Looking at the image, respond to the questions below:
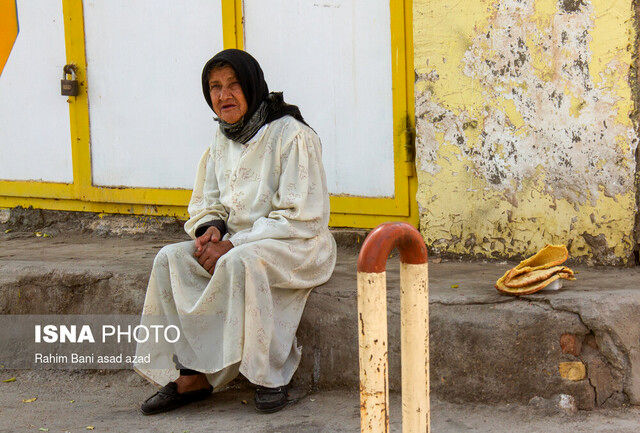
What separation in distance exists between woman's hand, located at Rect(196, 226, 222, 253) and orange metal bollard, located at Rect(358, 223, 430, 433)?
1602mm

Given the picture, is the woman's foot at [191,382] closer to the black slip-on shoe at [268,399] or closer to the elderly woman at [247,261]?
the elderly woman at [247,261]

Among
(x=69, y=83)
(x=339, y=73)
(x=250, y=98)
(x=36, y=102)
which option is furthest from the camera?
(x=36, y=102)

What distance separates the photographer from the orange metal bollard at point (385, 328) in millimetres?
2412

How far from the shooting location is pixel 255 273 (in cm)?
383

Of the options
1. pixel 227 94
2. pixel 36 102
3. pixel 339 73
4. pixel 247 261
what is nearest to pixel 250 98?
pixel 227 94

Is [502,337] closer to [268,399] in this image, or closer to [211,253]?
[268,399]

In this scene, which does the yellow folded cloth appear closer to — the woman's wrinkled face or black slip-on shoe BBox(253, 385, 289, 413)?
black slip-on shoe BBox(253, 385, 289, 413)

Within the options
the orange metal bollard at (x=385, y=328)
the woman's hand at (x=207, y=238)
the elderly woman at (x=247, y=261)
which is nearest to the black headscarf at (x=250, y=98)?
the elderly woman at (x=247, y=261)

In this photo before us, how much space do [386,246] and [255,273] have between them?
58.6 inches

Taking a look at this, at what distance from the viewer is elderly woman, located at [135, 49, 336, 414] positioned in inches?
151

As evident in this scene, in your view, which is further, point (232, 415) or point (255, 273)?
point (232, 415)

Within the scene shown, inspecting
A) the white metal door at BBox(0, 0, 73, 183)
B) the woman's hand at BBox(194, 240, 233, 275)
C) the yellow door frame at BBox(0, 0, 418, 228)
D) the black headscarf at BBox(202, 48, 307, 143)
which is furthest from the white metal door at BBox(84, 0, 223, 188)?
the woman's hand at BBox(194, 240, 233, 275)

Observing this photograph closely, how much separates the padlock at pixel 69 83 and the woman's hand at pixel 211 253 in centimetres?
221

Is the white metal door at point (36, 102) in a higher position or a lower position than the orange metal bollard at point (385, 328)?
higher
